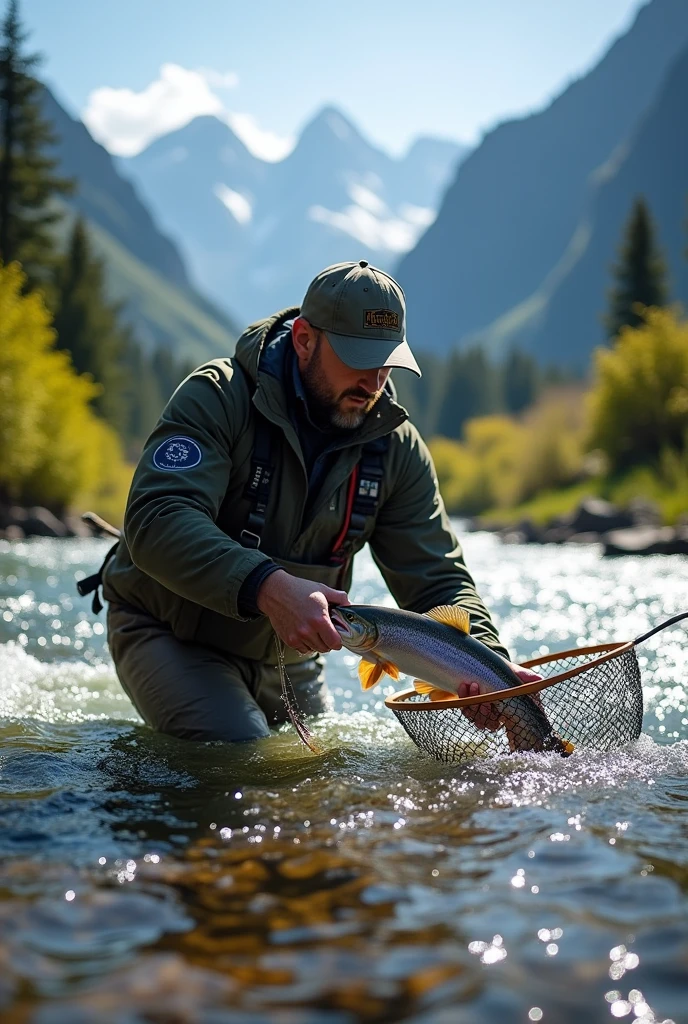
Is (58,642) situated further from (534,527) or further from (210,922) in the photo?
(534,527)

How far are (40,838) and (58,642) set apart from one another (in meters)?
7.33

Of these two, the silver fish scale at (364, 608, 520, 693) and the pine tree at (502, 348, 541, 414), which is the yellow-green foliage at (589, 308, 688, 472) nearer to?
the silver fish scale at (364, 608, 520, 693)

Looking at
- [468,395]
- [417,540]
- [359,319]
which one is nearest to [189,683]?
[417,540]

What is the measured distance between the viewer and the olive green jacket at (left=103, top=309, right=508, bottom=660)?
16.5 ft

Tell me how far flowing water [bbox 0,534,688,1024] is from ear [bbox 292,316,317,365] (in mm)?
2129

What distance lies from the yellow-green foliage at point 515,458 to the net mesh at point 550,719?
172ft

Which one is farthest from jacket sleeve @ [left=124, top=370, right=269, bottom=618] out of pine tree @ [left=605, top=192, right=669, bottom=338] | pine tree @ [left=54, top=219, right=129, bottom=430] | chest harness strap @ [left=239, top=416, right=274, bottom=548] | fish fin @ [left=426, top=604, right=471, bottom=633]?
pine tree @ [left=605, top=192, right=669, bottom=338]

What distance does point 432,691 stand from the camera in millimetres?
5355

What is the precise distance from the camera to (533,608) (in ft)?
53.7

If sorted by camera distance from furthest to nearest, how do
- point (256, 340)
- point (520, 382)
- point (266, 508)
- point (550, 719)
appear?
1. point (520, 382)
2. point (256, 340)
3. point (266, 508)
4. point (550, 719)

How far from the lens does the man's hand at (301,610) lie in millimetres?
4465

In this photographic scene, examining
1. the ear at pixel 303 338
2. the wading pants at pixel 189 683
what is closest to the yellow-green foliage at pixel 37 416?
the wading pants at pixel 189 683

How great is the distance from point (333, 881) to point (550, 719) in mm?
2101

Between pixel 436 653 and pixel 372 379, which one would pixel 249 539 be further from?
pixel 436 653
